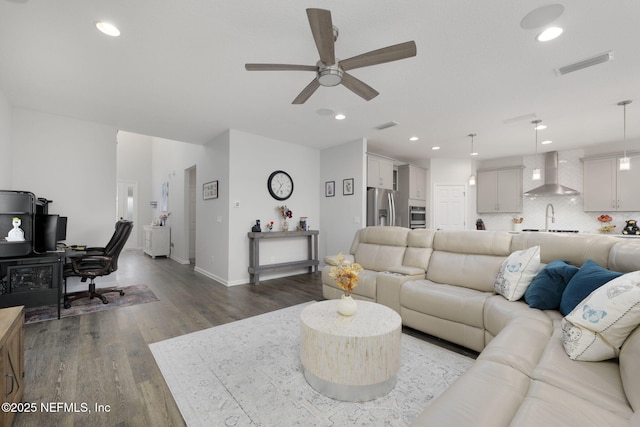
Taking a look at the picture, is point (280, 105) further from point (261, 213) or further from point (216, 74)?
point (261, 213)

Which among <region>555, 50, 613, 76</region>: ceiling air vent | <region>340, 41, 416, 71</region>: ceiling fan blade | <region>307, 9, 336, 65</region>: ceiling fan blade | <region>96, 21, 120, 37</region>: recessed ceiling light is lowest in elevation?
<region>340, 41, 416, 71</region>: ceiling fan blade

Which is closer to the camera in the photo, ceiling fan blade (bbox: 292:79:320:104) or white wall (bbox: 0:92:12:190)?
ceiling fan blade (bbox: 292:79:320:104)

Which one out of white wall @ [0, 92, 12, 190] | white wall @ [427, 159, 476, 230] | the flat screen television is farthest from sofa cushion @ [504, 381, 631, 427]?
white wall @ [427, 159, 476, 230]

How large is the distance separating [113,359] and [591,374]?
10.3ft

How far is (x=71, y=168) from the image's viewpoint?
4.17 meters

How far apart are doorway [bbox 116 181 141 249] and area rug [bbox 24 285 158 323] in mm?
5532

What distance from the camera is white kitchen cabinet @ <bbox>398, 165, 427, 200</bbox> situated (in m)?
6.34

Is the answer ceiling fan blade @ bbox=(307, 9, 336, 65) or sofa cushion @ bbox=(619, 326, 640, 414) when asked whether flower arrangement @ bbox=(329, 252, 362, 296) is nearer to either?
sofa cushion @ bbox=(619, 326, 640, 414)

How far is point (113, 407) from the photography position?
1670mm

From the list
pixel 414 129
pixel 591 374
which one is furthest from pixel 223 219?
pixel 591 374

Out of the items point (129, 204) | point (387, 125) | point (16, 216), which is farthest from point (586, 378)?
point (129, 204)

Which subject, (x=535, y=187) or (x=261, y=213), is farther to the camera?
(x=535, y=187)

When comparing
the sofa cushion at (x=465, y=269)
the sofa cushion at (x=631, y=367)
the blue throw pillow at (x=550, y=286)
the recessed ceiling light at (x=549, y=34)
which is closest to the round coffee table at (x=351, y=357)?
the sofa cushion at (x=631, y=367)

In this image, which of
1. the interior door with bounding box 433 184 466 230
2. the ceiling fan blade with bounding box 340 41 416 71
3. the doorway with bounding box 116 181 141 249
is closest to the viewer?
the ceiling fan blade with bounding box 340 41 416 71
